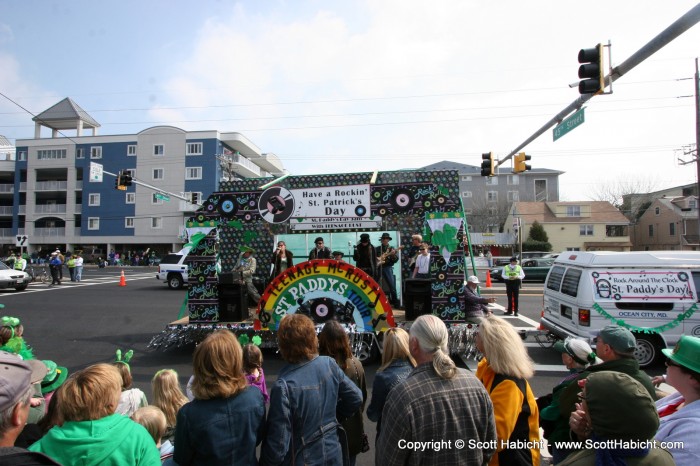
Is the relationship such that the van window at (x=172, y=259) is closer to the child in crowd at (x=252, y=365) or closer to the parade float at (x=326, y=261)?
the parade float at (x=326, y=261)

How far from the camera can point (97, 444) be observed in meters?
1.99

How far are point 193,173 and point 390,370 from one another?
45967 mm

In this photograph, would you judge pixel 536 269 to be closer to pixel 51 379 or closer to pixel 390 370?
pixel 390 370

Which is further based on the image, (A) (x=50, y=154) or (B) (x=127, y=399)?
(A) (x=50, y=154)

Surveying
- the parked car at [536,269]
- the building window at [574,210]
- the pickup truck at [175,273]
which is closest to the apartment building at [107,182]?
the pickup truck at [175,273]

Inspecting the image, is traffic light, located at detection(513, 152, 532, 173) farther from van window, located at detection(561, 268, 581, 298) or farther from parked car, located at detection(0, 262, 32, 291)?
parked car, located at detection(0, 262, 32, 291)

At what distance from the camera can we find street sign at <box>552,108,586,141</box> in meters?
8.39

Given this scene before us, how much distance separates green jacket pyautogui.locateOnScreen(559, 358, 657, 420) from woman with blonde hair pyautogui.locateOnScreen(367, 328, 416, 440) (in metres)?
1.00

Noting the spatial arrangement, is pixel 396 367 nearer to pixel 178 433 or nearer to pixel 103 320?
pixel 178 433

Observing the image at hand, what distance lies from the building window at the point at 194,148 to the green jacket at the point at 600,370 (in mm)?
46505

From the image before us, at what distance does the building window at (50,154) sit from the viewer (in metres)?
47.5

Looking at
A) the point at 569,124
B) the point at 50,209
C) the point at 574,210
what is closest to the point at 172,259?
the point at 569,124

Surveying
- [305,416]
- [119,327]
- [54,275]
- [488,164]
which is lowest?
[119,327]

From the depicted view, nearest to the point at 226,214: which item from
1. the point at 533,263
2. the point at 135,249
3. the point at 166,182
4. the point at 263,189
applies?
the point at 263,189
